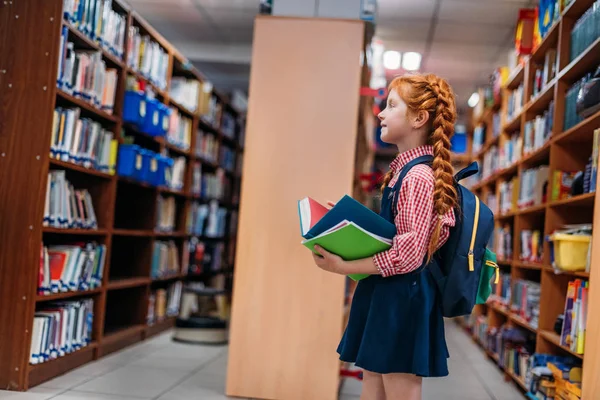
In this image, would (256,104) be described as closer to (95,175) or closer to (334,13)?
(334,13)

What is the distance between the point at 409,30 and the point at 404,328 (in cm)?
516

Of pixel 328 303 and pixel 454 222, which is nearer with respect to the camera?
pixel 454 222

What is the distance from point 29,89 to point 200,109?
292 cm

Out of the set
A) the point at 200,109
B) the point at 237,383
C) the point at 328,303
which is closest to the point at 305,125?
the point at 328,303

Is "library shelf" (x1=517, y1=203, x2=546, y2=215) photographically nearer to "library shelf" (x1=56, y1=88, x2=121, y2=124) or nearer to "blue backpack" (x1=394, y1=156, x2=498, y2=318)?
"blue backpack" (x1=394, y1=156, x2=498, y2=318)

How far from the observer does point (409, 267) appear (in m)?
1.69

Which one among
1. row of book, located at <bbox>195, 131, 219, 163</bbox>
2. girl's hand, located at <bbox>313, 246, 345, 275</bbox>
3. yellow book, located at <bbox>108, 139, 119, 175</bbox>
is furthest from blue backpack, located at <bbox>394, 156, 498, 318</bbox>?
row of book, located at <bbox>195, 131, 219, 163</bbox>

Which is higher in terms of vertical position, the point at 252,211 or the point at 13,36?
the point at 13,36

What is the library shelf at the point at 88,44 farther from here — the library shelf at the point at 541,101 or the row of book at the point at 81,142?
the library shelf at the point at 541,101

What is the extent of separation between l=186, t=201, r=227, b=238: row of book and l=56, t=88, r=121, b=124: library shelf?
6.60ft

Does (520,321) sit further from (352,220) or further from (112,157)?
(352,220)

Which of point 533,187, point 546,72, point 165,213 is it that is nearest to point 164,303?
Result: point 165,213

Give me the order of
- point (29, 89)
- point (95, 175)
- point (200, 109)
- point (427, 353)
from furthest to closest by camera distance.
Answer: point (200, 109) < point (95, 175) < point (29, 89) < point (427, 353)

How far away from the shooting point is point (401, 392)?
69.2 inches
